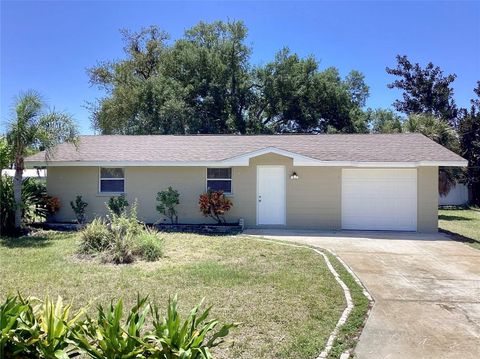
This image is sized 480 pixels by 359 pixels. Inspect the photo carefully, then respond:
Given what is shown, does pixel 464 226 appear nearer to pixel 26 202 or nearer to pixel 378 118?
pixel 26 202

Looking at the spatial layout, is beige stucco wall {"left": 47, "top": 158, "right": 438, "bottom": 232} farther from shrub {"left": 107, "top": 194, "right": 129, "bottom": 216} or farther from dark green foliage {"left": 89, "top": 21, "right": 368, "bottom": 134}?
dark green foliage {"left": 89, "top": 21, "right": 368, "bottom": 134}

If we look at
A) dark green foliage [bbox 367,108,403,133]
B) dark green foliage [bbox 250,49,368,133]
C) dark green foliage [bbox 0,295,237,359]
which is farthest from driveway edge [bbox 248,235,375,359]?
dark green foliage [bbox 367,108,403,133]

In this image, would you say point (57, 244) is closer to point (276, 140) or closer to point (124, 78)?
point (276, 140)

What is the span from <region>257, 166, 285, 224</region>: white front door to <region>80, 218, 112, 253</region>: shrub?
6840 mm

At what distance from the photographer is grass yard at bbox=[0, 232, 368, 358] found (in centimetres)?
486

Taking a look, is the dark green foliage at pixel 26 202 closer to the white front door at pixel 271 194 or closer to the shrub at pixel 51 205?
the shrub at pixel 51 205

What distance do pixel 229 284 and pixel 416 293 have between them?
130 inches

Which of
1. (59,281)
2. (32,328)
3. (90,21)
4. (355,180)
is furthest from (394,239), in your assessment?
(90,21)

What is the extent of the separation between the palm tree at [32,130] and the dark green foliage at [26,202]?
225 mm

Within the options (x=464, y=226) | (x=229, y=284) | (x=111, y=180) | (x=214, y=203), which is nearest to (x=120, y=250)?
(x=229, y=284)

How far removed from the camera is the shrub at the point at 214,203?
47.9ft

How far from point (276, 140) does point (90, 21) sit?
9178mm

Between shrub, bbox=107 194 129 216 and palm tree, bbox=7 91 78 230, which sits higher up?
palm tree, bbox=7 91 78 230

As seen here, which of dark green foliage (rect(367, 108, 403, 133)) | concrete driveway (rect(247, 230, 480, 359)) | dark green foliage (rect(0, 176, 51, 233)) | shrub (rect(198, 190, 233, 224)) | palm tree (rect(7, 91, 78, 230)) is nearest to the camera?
concrete driveway (rect(247, 230, 480, 359))
